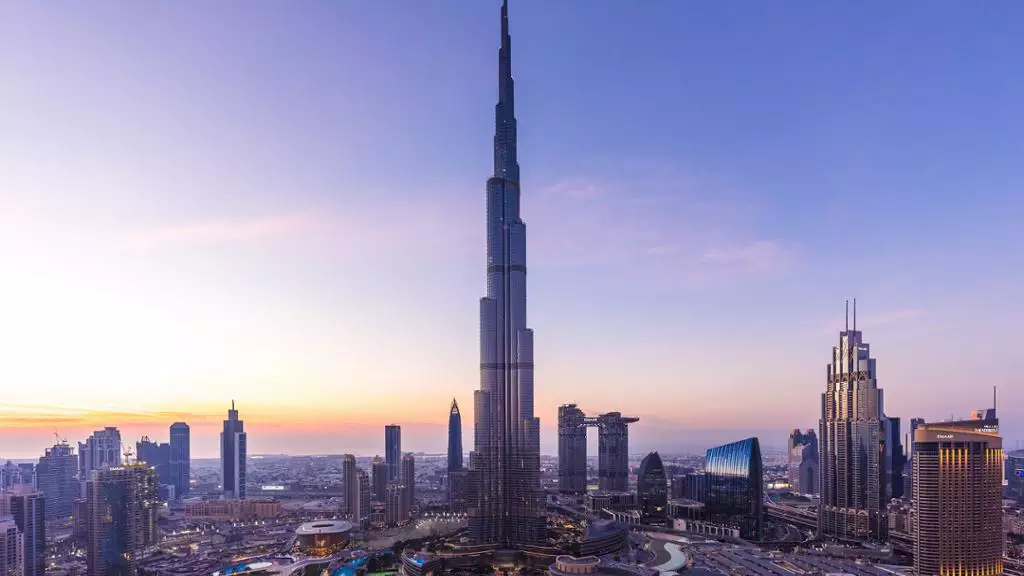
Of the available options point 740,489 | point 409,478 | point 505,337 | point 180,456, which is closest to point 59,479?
point 180,456

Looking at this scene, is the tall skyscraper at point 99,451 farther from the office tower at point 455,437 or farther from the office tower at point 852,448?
the office tower at point 852,448

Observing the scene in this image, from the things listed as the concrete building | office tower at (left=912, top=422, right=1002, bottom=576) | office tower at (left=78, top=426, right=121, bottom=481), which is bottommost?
the concrete building

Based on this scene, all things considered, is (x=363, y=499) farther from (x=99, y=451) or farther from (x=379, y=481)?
(x=99, y=451)

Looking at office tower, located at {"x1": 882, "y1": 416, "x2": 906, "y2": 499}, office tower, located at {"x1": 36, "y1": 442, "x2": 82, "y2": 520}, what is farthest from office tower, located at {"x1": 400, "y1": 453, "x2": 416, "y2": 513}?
office tower, located at {"x1": 882, "y1": 416, "x2": 906, "y2": 499}

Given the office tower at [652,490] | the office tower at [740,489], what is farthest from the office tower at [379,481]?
the office tower at [740,489]

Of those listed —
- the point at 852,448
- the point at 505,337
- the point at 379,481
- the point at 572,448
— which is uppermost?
the point at 505,337

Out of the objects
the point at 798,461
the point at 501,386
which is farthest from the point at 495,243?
the point at 798,461

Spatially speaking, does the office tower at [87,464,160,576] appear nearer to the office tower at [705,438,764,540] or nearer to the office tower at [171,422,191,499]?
the office tower at [705,438,764,540]

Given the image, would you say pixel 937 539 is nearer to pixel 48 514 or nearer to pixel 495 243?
pixel 495 243
